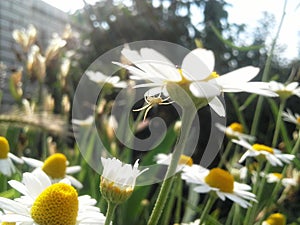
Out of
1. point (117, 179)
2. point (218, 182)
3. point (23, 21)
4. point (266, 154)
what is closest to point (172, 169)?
point (117, 179)

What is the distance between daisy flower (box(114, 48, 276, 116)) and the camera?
1.31ft

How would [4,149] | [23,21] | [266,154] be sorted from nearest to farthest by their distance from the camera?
1. [4,149]
2. [266,154]
3. [23,21]

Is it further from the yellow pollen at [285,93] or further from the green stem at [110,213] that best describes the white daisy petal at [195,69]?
the yellow pollen at [285,93]

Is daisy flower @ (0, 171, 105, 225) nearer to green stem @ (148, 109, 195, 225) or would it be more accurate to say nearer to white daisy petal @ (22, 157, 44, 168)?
green stem @ (148, 109, 195, 225)

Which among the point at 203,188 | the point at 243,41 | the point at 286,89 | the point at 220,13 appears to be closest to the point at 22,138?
the point at 203,188

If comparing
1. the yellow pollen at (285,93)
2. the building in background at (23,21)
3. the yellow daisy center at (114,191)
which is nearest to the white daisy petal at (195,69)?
the yellow daisy center at (114,191)

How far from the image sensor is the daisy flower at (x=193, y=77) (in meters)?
0.40

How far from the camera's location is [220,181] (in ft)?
2.67

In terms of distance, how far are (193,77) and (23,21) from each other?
3122mm

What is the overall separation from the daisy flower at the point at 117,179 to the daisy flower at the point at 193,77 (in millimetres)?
63

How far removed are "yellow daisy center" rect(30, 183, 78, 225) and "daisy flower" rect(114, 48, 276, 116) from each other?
0.12 meters

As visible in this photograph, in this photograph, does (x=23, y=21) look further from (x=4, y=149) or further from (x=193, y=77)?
(x=193, y=77)

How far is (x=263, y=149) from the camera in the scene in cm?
96

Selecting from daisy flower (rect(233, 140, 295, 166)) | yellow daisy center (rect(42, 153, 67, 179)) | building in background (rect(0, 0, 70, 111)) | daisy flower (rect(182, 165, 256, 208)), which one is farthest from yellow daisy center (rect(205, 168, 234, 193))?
building in background (rect(0, 0, 70, 111))
